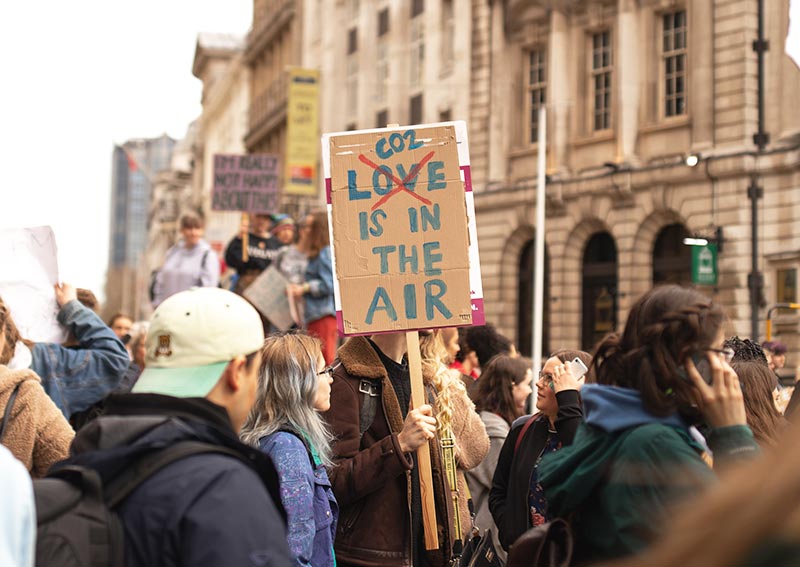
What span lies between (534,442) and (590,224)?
2922 centimetres

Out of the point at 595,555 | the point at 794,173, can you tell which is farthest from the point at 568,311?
the point at 595,555

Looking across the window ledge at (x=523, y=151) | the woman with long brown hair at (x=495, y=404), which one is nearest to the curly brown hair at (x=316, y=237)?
the woman with long brown hair at (x=495, y=404)

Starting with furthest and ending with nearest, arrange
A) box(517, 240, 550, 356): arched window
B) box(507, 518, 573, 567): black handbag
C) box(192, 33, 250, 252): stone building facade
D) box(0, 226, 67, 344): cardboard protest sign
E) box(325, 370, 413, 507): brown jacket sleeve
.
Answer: box(192, 33, 250, 252): stone building facade → box(517, 240, 550, 356): arched window → box(0, 226, 67, 344): cardboard protest sign → box(325, 370, 413, 507): brown jacket sleeve → box(507, 518, 573, 567): black handbag

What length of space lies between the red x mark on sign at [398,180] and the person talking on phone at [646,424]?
8.23 ft

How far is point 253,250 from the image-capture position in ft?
45.0

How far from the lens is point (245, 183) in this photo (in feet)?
65.8

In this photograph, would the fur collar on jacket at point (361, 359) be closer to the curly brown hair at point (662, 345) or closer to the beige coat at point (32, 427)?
the beige coat at point (32, 427)

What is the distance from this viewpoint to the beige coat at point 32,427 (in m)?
4.19

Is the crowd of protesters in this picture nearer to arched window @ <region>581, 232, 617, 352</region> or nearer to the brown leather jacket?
the brown leather jacket

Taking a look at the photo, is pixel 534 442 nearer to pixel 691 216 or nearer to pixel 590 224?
pixel 691 216

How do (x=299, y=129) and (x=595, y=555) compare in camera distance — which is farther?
(x=299, y=129)

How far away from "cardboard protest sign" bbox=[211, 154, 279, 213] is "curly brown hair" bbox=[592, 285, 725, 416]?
17.0 metres

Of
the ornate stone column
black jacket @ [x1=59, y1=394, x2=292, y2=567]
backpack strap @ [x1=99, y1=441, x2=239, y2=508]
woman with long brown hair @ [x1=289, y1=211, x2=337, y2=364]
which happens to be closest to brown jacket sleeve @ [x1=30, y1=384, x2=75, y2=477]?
black jacket @ [x1=59, y1=394, x2=292, y2=567]

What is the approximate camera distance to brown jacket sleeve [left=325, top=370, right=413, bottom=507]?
5047 millimetres
